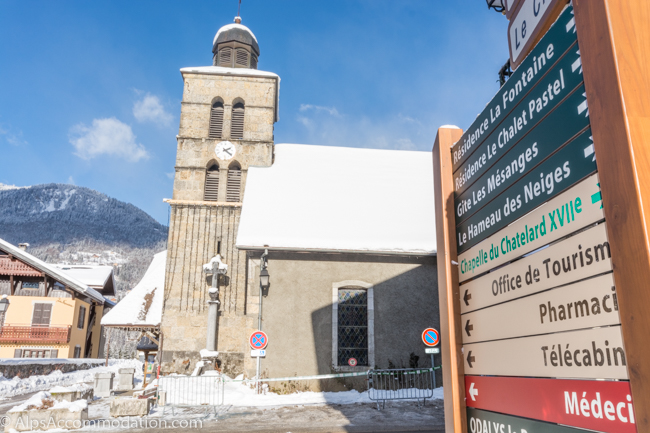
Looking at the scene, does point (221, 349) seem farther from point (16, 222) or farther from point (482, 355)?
point (16, 222)

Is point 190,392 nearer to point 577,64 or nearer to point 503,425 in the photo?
point 503,425

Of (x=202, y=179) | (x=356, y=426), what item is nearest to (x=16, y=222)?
(x=202, y=179)

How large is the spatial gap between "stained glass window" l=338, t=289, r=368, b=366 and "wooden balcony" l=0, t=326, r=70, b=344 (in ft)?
72.5

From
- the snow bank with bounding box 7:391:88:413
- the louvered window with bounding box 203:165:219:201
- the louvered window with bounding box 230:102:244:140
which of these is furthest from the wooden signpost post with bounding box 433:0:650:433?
the louvered window with bounding box 230:102:244:140

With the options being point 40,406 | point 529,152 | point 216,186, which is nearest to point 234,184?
point 216,186

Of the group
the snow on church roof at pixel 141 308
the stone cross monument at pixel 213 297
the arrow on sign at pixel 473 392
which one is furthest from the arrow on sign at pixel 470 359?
the snow on church roof at pixel 141 308

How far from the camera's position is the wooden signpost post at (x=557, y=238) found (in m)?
1.80

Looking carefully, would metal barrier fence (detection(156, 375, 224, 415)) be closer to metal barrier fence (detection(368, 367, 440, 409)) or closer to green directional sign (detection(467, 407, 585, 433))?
metal barrier fence (detection(368, 367, 440, 409))

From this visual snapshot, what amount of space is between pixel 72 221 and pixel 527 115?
196724 mm

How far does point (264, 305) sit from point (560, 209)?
12957 millimetres

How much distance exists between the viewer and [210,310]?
57.0ft

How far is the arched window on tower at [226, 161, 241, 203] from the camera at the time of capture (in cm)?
2000

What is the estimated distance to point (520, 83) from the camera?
273 cm

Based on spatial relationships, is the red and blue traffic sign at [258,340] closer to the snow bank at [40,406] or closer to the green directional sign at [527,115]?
the snow bank at [40,406]
